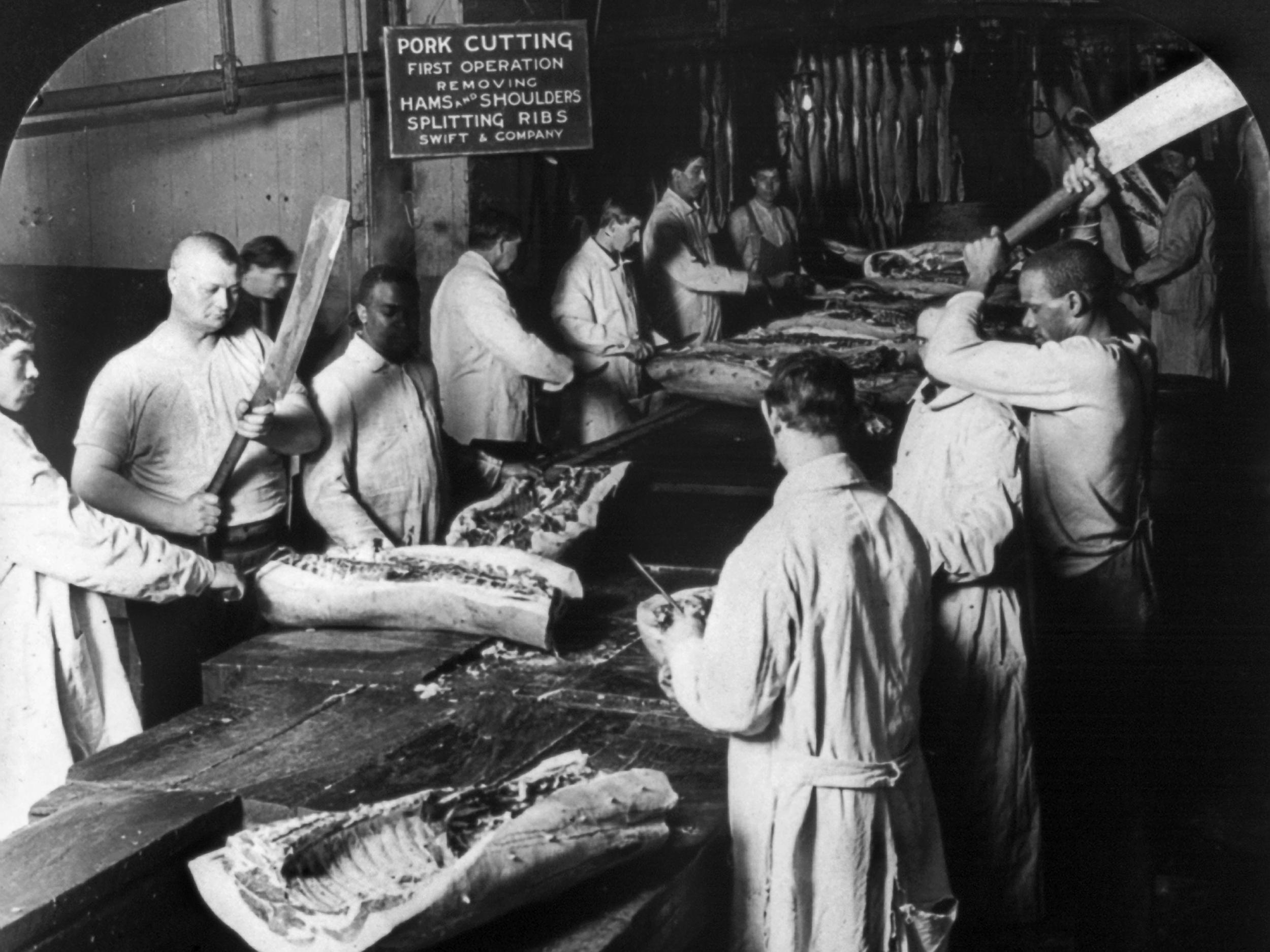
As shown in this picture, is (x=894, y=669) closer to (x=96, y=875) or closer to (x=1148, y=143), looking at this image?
(x=96, y=875)

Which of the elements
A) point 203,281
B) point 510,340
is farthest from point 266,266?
point 510,340

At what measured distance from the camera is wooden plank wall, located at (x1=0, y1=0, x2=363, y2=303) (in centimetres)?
460

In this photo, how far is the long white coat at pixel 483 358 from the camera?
5723 millimetres

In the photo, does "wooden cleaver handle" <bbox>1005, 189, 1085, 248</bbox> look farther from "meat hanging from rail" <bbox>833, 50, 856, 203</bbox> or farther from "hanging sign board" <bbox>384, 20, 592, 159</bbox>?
"hanging sign board" <bbox>384, 20, 592, 159</bbox>

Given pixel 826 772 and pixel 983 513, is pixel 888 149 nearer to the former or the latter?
pixel 983 513

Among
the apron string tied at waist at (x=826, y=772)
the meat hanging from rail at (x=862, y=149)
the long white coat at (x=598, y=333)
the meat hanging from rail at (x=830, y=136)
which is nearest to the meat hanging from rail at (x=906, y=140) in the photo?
the meat hanging from rail at (x=862, y=149)

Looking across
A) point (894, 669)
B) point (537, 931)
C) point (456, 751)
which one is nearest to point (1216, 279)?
point (894, 669)

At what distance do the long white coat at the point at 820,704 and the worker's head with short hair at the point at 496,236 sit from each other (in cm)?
285

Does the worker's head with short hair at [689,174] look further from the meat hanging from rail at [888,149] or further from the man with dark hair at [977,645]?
the man with dark hair at [977,645]

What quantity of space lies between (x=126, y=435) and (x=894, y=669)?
9.27 feet

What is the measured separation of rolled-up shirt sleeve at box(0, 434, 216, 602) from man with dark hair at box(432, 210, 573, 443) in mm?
1911

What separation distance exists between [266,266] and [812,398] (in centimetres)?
295

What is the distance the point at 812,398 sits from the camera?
118 inches

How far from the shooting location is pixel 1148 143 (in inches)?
177
